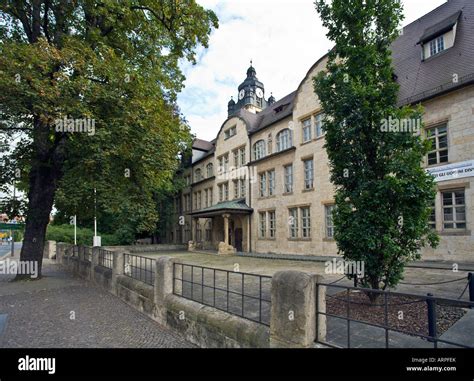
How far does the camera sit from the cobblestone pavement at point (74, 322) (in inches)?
231

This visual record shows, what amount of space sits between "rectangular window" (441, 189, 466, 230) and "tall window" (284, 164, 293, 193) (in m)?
10.1

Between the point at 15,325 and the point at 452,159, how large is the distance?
17.0 m

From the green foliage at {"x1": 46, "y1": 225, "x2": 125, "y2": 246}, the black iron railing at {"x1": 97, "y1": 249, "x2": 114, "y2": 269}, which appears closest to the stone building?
the green foliage at {"x1": 46, "y1": 225, "x2": 125, "y2": 246}

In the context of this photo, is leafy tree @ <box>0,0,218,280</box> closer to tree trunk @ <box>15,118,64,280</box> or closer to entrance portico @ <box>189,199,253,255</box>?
tree trunk @ <box>15,118,64,280</box>

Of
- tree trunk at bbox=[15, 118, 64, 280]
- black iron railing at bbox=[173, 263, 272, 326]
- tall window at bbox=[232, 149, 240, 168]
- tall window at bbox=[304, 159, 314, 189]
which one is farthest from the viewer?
tall window at bbox=[232, 149, 240, 168]

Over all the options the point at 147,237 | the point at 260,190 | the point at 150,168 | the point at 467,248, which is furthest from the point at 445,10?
the point at 147,237

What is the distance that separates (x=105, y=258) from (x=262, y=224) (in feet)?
49.6

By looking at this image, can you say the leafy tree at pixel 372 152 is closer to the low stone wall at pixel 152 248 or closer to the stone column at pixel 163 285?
the stone column at pixel 163 285

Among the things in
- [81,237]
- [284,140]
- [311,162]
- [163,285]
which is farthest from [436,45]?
[81,237]

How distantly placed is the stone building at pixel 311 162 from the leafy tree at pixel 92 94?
6.85 m

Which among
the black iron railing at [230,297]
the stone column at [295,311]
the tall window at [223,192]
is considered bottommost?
the black iron railing at [230,297]

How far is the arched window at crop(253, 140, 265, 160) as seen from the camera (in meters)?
25.5

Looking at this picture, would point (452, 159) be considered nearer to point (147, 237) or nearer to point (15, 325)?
point (15, 325)

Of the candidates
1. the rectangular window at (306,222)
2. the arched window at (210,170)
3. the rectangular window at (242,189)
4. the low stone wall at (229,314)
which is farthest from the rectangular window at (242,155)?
the low stone wall at (229,314)
